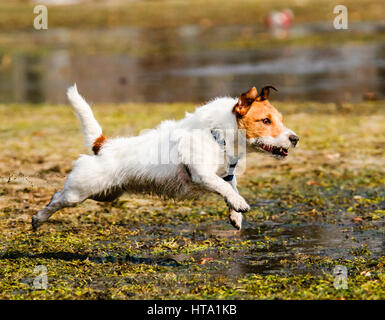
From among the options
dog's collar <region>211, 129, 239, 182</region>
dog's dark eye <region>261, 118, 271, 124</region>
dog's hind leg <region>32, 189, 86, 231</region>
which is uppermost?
dog's dark eye <region>261, 118, 271, 124</region>

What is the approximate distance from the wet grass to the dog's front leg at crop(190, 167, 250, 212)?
1.62 feet

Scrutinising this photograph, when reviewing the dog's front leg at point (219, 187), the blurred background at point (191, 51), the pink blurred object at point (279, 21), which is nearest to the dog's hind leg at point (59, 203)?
the dog's front leg at point (219, 187)

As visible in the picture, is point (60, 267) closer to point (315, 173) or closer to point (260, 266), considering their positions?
point (260, 266)

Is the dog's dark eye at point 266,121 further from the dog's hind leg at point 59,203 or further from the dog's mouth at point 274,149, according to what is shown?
the dog's hind leg at point 59,203

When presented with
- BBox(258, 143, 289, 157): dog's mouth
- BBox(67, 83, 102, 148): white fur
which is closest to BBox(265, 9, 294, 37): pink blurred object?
BBox(67, 83, 102, 148): white fur

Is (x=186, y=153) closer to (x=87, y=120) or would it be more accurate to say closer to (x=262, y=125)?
(x=262, y=125)

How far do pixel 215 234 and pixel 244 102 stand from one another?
154 cm

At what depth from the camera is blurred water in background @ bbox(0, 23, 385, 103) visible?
47.9 ft

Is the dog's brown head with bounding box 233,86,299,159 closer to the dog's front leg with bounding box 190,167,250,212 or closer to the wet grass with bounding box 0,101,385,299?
the dog's front leg with bounding box 190,167,250,212

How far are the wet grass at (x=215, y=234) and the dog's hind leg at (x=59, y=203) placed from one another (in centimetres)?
23

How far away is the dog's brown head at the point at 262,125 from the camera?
5.15 m

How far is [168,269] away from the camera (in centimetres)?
526

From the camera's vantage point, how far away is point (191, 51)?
21.7 meters

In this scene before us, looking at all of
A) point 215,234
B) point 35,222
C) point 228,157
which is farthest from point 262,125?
point 35,222
